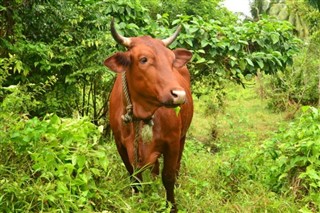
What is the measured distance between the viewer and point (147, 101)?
356cm

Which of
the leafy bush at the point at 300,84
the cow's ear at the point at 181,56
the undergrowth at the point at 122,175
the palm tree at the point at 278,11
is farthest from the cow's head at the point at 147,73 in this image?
the palm tree at the point at 278,11

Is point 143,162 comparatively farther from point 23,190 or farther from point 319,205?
point 319,205

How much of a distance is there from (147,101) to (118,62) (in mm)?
386

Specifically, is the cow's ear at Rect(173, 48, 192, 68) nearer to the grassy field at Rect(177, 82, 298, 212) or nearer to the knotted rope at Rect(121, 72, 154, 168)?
the knotted rope at Rect(121, 72, 154, 168)

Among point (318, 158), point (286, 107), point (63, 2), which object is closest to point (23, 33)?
point (63, 2)

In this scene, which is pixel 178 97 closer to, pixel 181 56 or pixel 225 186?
pixel 181 56

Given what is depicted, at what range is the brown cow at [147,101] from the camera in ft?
11.0

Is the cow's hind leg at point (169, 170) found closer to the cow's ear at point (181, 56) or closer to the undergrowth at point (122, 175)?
the undergrowth at point (122, 175)

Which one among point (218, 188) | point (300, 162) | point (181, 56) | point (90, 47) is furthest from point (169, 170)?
point (90, 47)

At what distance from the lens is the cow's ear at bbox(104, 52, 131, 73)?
356 centimetres

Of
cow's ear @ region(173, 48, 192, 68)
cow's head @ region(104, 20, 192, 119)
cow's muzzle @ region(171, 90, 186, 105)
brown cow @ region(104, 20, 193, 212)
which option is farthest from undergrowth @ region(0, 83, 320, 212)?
cow's ear @ region(173, 48, 192, 68)

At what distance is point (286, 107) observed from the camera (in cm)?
1163

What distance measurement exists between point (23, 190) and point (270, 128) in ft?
26.0

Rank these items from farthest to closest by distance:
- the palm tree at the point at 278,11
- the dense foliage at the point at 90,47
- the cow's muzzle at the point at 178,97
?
the palm tree at the point at 278,11, the dense foliage at the point at 90,47, the cow's muzzle at the point at 178,97
